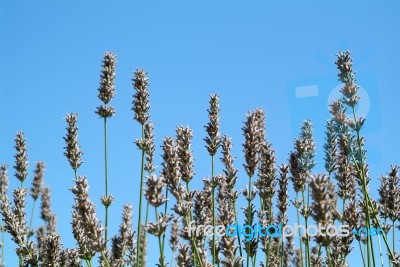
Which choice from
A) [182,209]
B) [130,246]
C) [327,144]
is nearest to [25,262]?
[130,246]

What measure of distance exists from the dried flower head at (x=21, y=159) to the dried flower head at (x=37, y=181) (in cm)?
116

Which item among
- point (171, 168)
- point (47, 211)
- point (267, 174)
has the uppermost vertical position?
point (47, 211)

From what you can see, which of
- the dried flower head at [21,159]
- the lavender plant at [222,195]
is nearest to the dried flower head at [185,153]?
the lavender plant at [222,195]

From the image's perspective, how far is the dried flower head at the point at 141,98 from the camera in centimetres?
442

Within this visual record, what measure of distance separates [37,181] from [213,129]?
3478mm

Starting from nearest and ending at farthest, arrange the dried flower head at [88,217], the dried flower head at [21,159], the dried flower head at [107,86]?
the dried flower head at [88,217] → the dried flower head at [107,86] → the dried flower head at [21,159]

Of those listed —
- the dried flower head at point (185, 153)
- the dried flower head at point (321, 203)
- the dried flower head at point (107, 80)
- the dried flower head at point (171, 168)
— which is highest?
the dried flower head at point (107, 80)

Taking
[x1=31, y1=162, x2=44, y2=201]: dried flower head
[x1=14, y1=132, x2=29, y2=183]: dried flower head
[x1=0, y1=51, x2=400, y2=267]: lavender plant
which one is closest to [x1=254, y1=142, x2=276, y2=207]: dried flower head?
[x1=0, y1=51, x2=400, y2=267]: lavender plant

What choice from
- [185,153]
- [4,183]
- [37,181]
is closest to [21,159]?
[4,183]

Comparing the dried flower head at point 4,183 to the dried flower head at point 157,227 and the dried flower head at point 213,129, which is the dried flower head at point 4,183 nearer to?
the dried flower head at point 213,129

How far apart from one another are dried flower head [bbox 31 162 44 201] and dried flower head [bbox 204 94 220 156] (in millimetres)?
3305

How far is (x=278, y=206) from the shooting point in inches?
166

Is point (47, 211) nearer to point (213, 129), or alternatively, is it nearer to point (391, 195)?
point (213, 129)

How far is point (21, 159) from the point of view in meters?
5.87
